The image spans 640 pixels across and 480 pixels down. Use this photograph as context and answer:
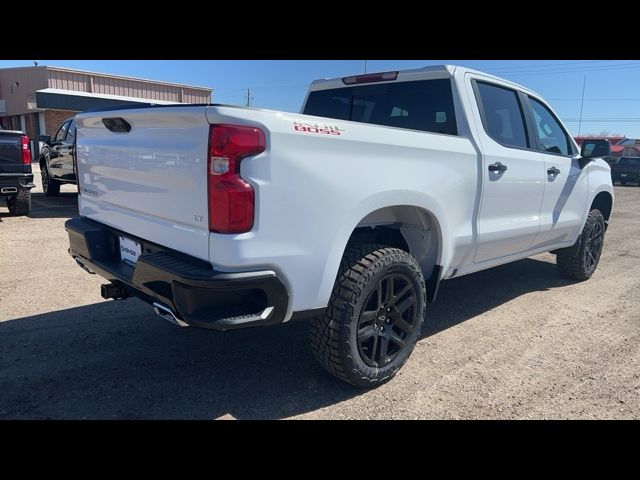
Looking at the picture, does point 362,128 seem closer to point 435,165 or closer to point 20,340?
point 435,165

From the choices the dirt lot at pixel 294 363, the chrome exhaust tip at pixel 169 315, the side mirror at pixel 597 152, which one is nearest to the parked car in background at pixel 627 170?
the side mirror at pixel 597 152

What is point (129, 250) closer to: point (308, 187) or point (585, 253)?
point (308, 187)

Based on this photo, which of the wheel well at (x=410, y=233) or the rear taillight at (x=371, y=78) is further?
the rear taillight at (x=371, y=78)

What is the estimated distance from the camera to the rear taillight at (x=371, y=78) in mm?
4004

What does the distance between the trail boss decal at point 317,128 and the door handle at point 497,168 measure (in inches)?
64.8

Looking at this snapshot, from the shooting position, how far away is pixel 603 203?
5973 mm

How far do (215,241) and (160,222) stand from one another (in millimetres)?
554

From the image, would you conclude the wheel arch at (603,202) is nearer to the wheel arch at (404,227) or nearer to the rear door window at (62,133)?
the wheel arch at (404,227)

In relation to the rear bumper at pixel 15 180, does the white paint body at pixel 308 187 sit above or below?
above

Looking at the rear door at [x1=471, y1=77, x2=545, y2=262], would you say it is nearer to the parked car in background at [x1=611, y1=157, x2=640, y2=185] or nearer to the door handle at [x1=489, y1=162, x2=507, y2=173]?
the door handle at [x1=489, y1=162, x2=507, y2=173]

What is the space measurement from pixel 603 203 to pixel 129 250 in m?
5.56

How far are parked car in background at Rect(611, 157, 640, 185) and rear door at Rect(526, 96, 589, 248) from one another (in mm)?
20833

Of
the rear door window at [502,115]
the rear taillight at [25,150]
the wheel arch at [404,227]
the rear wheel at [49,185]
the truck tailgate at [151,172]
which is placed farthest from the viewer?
the rear wheel at [49,185]
